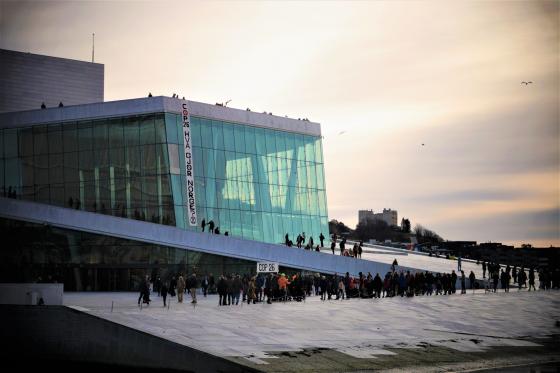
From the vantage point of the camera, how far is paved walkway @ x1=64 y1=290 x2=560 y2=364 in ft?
94.3

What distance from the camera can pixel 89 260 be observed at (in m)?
54.5

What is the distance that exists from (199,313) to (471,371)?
10.4 m

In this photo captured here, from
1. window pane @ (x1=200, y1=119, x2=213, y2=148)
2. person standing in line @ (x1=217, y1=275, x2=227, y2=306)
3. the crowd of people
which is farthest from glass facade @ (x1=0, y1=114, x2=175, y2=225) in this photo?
person standing in line @ (x1=217, y1=275, x2=227, y2=306)

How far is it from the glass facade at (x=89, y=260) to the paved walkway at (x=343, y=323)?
40.4 ft

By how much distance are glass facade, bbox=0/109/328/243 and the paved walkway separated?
1742 centimetres

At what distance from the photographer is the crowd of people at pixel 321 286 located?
38156mm

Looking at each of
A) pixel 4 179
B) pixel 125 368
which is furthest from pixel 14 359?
pixel 4 179

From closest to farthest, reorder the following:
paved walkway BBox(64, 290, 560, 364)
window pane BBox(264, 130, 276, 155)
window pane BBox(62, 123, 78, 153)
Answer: paved walkway BBox(64, 290, 560, 364) → window pane BBox(62, 123, 78, 153) → window pane BBox(264, 130, 276, 155)

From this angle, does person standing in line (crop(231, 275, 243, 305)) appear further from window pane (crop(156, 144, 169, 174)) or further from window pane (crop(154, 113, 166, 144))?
window pane (crop(154, 113, 166, 144))

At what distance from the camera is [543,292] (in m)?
50.6

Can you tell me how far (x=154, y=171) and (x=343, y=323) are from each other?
85.3 ft

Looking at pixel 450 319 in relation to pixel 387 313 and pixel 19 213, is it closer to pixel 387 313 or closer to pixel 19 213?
pixel 387 313

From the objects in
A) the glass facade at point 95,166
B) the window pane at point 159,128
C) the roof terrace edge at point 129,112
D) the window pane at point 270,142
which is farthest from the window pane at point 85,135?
the window pane at point 270,142

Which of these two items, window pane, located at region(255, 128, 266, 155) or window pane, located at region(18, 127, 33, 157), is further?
window pane, located at region(255, 128, 266, 155)
